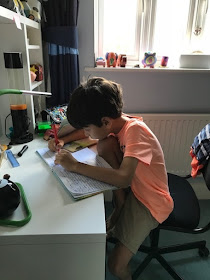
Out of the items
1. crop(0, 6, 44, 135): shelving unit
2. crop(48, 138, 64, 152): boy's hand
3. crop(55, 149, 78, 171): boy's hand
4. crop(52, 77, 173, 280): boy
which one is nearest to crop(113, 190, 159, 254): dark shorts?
crop(52, 77, 173, 280): boy

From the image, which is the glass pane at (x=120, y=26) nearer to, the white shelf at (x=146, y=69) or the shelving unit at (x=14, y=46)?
the white shelf at (x=146, y=69)

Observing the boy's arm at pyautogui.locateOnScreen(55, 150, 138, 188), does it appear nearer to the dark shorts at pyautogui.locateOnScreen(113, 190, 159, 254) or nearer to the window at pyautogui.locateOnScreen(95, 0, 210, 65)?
the dark shorts at pyautogui.locateOnScreen(113, 190, 159, 254)

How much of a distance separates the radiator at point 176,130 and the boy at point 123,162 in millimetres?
739

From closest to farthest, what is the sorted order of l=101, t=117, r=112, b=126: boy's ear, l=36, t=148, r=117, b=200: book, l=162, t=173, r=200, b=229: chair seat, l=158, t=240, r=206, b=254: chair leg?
l=36, t=148, r=117, b=200: book, l=101, t=117, r=112, b=126: boy's ear, l=162, t=173, r=200, b=229: chair seat, l=158, t=240, r=206, b=254: chair leg

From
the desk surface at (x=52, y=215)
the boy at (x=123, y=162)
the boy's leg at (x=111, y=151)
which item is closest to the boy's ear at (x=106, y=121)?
the boy at (x=123, y=162)

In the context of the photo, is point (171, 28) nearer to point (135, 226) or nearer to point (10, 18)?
point (10, 18)

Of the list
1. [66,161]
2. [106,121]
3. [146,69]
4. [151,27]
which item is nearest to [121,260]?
[66,161]

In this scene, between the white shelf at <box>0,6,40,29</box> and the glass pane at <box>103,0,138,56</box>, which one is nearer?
the white shelf at <box>0,6,40,29</box>

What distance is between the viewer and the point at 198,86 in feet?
5.68

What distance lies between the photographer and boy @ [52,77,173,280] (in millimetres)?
840

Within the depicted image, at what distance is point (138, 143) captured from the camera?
2.79ft

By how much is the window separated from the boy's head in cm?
98

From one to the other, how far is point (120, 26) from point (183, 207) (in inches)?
52.5

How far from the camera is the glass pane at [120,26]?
5.47 ft
